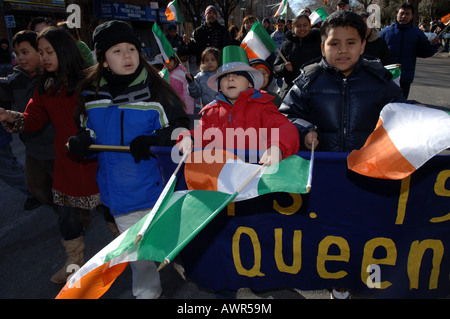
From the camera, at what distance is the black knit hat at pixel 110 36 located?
82.8 inches

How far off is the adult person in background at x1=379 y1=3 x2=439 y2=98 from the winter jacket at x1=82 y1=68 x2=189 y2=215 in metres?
5.16

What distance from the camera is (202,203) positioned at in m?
1.72

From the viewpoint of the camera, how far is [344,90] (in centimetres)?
232

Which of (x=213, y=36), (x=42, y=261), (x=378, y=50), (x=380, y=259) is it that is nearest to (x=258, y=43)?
(x=378, y=50)

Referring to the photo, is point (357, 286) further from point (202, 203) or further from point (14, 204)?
point (14, 204)

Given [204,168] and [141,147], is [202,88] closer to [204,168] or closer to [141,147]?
[141,147]

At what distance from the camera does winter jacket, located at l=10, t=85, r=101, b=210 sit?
8.57ft

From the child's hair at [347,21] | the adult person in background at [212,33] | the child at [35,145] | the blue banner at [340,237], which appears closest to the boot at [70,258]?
the child at [35,145]

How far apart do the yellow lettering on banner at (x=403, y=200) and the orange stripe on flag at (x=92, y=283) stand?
148 cm

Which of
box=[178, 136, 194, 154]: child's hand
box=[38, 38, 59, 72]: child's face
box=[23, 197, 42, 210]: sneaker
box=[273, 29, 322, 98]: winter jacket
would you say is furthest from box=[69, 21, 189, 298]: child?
box=[273, 29, 322, 98]: winter jacket

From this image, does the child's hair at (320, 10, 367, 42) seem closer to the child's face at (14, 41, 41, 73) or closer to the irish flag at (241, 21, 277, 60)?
the irish flag at (241, 21, 277, 60)

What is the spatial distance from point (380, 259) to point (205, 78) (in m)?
3.72

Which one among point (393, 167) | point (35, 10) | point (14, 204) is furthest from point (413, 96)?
point (35, 10)

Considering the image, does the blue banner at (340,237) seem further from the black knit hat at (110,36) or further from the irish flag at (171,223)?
the black knit hat at (110,36)
